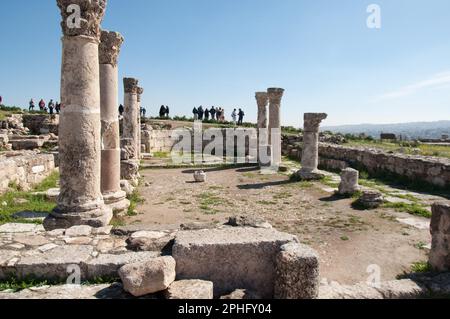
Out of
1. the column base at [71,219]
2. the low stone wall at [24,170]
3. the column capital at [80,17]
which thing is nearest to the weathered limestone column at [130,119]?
the low stone wall at [24,170]

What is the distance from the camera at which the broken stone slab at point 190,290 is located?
3.82 m

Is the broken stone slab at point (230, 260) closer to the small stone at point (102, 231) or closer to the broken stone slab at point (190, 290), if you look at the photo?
the broken stone slab at point (190, 290)

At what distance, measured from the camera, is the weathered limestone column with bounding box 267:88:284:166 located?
18.3 metres

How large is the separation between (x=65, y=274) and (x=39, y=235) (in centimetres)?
121

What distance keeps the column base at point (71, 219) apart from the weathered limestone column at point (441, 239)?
561 cm

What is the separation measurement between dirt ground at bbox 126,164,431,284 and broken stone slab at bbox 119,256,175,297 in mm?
2210

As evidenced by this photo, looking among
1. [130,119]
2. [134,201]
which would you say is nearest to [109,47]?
[134,201]

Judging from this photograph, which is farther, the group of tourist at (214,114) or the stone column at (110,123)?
the group of tourist at (214,114)

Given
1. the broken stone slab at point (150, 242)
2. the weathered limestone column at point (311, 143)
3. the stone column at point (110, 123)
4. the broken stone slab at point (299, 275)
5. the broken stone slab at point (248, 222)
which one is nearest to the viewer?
the broken stone slab at point (299, 275)

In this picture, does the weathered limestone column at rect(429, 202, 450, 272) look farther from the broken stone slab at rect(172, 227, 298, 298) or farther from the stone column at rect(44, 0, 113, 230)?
the stone column at rect(44, 0, 113, 230)

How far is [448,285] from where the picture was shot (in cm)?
466

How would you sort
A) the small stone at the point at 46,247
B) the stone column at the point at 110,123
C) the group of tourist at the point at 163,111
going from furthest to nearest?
the group of tourist at the point at 163,111 < the stone column at the point at 110,123 < the small stone at the point at 46,247

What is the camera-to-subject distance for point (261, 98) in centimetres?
2083

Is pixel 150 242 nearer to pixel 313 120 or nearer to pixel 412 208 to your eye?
pixel 412 208
